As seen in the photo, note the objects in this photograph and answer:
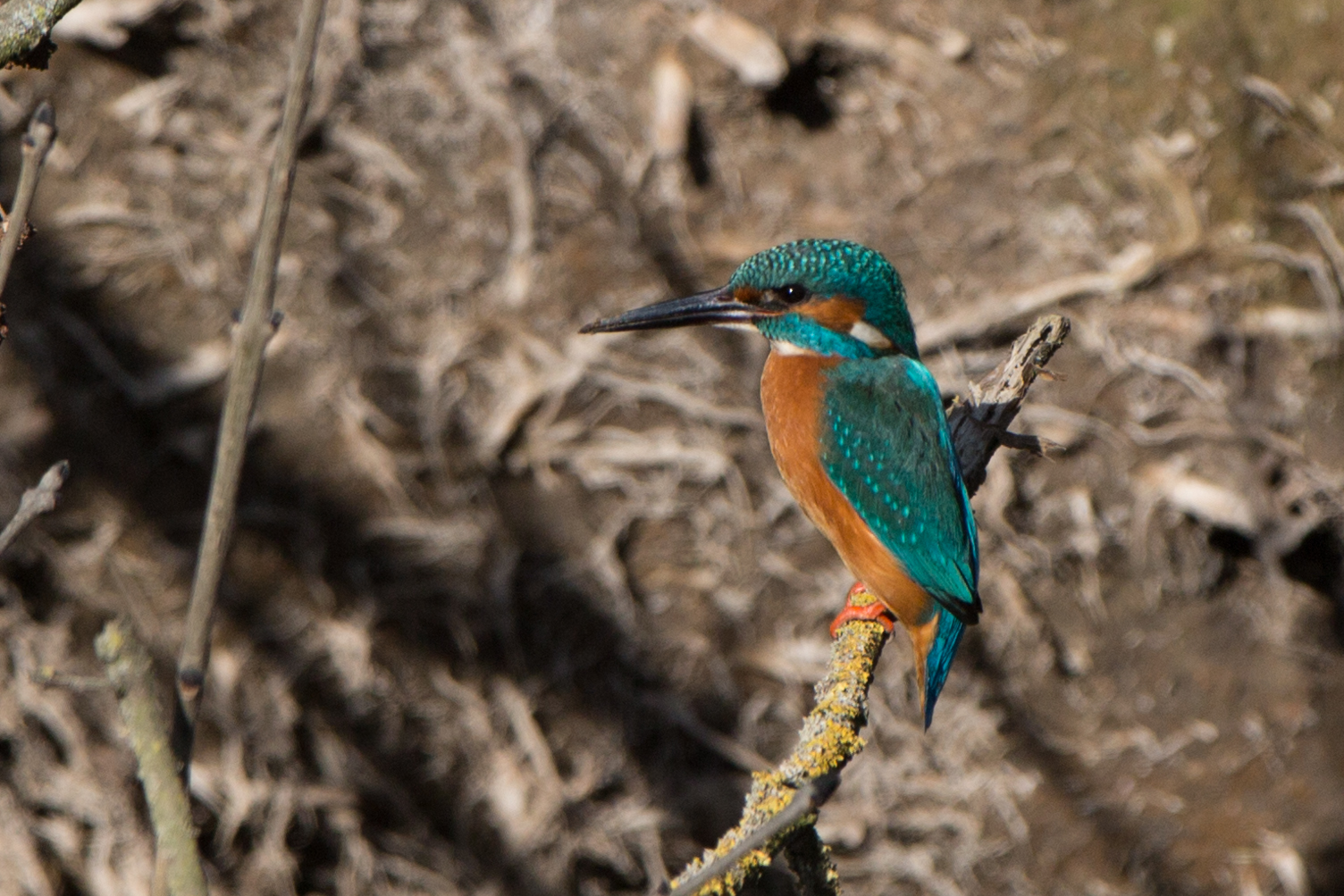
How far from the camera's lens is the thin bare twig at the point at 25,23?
0.98 meters

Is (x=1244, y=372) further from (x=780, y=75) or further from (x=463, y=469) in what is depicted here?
(x=463, y=469)

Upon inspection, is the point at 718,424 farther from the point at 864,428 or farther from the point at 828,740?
the point at 828,740

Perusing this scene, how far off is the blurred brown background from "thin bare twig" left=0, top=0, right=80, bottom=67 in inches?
83.4

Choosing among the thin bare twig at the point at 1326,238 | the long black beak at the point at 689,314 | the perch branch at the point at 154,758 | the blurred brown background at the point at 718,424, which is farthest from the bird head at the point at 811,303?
the thin bare twig at the point at 1326,238

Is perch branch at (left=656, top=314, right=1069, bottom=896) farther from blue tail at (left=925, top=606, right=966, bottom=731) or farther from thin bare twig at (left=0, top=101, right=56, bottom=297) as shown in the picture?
thin bare twig at (left=0, top=101, right=56, bottom=297)

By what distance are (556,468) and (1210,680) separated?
1.92m

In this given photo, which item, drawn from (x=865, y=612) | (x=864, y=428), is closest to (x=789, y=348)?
(x=864, y=428)

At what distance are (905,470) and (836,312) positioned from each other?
319 mm

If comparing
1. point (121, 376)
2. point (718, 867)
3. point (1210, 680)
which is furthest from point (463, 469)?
point (718, 867)

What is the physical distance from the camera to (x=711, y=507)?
327 cm

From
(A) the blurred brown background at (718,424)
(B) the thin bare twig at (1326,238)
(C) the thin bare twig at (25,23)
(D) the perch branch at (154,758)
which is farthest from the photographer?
(B) the thin bare twig at (1326,238)

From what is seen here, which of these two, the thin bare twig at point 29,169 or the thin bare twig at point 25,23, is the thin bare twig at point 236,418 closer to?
the thin bare twig at point 29,169

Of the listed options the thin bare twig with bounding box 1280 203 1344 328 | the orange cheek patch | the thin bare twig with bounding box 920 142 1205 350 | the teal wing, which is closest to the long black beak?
the orange cheek patch

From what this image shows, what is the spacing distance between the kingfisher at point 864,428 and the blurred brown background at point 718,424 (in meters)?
1.05
